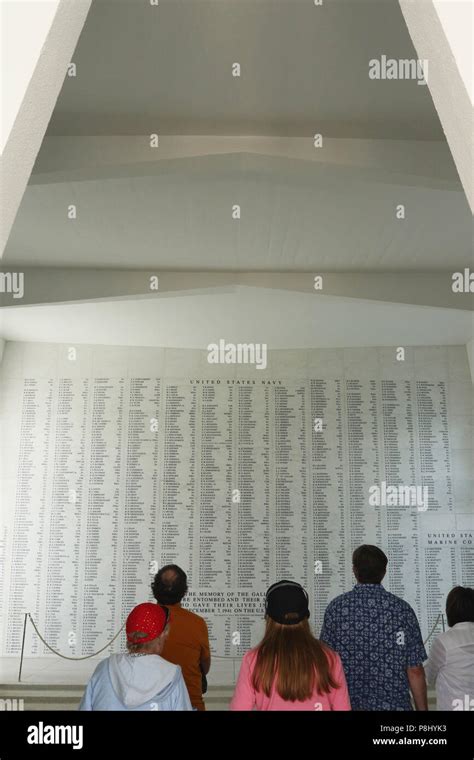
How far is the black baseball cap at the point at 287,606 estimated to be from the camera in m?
2.25

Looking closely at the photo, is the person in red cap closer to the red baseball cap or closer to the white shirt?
the red baseball cap

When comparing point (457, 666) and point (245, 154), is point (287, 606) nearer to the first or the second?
point (457, 666)

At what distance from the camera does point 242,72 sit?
4324 millimetres

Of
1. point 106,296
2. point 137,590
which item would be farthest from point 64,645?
point 106,296

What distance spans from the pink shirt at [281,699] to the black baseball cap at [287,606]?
169 mm

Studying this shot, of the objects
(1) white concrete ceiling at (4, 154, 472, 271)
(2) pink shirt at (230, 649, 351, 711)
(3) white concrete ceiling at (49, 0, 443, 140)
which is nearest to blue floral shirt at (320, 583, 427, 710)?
(2) pink shirt at (230, 649, 351, 711)

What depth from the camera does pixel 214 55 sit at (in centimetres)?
416

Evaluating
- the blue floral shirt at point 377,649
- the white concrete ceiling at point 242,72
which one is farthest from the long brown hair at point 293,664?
the white concrete ceiling at point 242,72

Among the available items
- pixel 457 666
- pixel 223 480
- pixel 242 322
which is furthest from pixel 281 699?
pixel 223 480

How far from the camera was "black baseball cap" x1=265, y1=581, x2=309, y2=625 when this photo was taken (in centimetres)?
225

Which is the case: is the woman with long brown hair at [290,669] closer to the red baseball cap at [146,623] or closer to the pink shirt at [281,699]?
the pink shirt at [281,699]

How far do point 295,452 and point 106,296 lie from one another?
11.3ft

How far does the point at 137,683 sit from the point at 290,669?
1.78 ft
